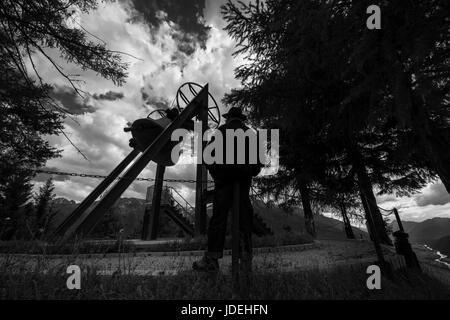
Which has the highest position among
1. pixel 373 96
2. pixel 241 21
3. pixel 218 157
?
pixel 241 21

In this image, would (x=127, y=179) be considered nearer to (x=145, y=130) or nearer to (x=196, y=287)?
(x=145, y=130)

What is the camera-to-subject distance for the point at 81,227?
5715 millimetres

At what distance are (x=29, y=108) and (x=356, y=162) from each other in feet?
32.5

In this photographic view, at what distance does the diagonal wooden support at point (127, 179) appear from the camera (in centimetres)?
576

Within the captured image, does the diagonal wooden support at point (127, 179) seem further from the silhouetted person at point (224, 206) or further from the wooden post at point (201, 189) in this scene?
the silhouetted person at point (224, 206)

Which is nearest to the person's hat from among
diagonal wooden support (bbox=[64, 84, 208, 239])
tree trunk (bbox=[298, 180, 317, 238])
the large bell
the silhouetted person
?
the silhouetted person

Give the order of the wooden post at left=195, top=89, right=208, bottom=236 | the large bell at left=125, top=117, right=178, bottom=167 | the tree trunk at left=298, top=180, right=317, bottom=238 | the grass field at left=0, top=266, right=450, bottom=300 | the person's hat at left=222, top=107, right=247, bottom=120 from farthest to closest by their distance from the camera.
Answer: the tree trunk at left=298, top=180, right=317, bottom=238 < the large bell at left=125, top=117, right=178, bottom=167 < the wooden post at left=195, top=89, right=208, bottom=236 < the person's hat at left=222, top=107, right=247, bottom=120 < the grass field at left=0, top=266, right=450, bottom=300

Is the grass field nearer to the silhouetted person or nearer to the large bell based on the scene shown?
the silhouetted person

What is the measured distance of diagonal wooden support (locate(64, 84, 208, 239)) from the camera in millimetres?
5763

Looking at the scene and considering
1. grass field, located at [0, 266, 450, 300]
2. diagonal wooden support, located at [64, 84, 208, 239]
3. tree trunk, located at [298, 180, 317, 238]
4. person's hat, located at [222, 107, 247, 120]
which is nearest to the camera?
grass field, located at [0, 266, 450, 300]

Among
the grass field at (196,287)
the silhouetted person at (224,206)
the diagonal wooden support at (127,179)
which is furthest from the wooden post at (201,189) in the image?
the grass field at (196,287)

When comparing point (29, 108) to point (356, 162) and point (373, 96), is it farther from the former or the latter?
point (356, 162)

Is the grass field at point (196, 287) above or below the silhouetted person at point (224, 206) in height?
below
